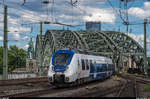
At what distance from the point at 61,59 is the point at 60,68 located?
0.95 meters

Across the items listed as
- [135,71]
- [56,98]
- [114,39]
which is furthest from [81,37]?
[56,98]

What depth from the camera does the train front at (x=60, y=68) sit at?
20031 mm

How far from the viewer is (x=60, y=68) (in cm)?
2025

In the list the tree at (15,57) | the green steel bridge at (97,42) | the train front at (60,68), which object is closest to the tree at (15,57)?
the tree at (15,57)

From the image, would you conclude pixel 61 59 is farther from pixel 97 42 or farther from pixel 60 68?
pixel 97 42

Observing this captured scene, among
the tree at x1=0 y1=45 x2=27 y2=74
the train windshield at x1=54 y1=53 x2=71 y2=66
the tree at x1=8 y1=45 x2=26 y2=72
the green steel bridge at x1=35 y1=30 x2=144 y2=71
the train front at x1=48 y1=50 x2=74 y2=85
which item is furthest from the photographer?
the tree at x1=8 y1=45 x2=26 y2=72

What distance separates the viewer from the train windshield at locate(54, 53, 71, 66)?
20562 mm

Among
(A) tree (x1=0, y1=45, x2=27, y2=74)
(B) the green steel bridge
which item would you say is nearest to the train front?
(B) the green steel bridge

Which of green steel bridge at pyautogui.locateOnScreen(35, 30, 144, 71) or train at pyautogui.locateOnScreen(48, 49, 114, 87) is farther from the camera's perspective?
green steel bridge at pyautogui.locateOnScreen(35, 30, 144, 71)

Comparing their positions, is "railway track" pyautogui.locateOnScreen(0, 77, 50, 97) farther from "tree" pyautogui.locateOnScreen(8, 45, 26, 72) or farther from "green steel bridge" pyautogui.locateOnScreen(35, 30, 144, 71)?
"tree" pyautogui.locateOnScreen(8, 45, 26, 72)

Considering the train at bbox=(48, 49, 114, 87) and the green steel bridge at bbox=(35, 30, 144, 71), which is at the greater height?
the green steel bridge at bbox=(35, 30, 144, 71)

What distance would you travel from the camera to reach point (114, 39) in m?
99.9

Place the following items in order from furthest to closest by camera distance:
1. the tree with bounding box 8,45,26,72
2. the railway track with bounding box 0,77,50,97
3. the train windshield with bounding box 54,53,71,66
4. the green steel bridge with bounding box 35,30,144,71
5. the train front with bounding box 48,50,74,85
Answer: the tree with bounding box 8,45,26,72 → the green steel bridge with bounding box 35,30,144,71 → the train windshield with bounding box 54,53,71,66 → the train front with bounding box 48,50,74,85 → the railway track with bounding box 0,77,50,97

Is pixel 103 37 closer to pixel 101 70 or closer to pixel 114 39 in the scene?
pixel 114 39
